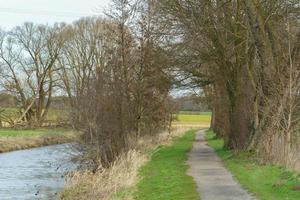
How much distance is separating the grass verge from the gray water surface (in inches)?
268

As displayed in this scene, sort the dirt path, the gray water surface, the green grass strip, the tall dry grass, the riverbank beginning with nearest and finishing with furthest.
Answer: the dirt path → the green grass strip → the tall dry grass → the gray water surface → the riverbank

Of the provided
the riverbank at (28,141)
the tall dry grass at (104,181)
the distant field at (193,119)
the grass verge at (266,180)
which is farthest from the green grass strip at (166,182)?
the distant field at (193,119)

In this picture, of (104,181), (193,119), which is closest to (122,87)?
(104,181)

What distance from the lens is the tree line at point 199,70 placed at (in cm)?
2503

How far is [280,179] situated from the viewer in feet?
58.9

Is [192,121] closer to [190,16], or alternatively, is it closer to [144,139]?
[144,139]

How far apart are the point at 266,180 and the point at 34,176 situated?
13.6 metres

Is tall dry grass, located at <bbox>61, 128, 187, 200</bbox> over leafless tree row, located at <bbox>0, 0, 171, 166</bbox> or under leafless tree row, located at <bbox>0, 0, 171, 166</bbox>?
under

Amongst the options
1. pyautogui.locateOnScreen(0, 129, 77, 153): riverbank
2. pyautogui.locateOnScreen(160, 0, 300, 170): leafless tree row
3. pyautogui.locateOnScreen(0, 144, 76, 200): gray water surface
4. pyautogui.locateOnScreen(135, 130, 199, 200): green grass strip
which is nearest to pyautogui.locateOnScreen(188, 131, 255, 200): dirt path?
pyautogui.locateOnScreen(135, 130, 199, 200): green grass strip

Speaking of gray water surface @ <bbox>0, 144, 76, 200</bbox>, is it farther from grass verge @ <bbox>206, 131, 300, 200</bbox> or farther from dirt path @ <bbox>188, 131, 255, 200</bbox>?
grass verge @ <bbox>206, 131, 300, 200</bbox>

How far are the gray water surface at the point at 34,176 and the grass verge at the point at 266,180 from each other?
681 cm

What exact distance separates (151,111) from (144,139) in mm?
1873

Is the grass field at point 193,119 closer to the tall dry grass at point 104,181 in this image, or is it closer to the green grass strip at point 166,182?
the green grass strip at point 166,182

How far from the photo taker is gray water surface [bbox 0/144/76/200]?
73.7 ft
